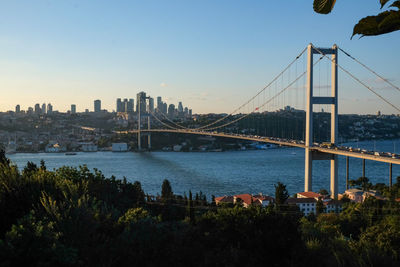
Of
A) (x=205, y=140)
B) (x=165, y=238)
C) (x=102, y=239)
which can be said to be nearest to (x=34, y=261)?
(x=102, y=239)

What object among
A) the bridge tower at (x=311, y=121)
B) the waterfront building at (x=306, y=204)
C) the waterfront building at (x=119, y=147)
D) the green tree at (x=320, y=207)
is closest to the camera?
the green tree at (x=320, y=207)

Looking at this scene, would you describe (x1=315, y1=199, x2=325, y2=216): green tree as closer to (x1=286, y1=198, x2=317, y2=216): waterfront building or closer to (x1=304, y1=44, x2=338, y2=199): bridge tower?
(x1=286, y1=198, x2=317, y2=216): waterfront building

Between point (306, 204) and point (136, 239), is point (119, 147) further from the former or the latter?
point (136, 239)

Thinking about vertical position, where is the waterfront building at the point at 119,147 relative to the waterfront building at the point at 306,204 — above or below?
above

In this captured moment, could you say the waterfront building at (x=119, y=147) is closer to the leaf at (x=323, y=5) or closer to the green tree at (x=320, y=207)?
the green tree at (x=320, y=207)

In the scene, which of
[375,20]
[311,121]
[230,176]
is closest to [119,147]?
[230,176]

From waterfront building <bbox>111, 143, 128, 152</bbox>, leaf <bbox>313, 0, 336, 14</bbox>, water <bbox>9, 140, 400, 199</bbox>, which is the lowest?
water <bbox>9, 140, 400, 199</bbox>

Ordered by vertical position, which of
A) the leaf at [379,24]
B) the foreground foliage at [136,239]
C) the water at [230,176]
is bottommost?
the water at [230,176]

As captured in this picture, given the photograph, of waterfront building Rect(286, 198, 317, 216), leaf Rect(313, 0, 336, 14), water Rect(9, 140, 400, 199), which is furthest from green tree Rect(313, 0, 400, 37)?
water Rect(9, 140, 400, 199)

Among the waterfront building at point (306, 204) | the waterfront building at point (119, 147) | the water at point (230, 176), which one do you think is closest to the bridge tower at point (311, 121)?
the waterfront building at point (306, 204)

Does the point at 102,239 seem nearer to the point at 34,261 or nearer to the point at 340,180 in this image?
the point at 34,261
